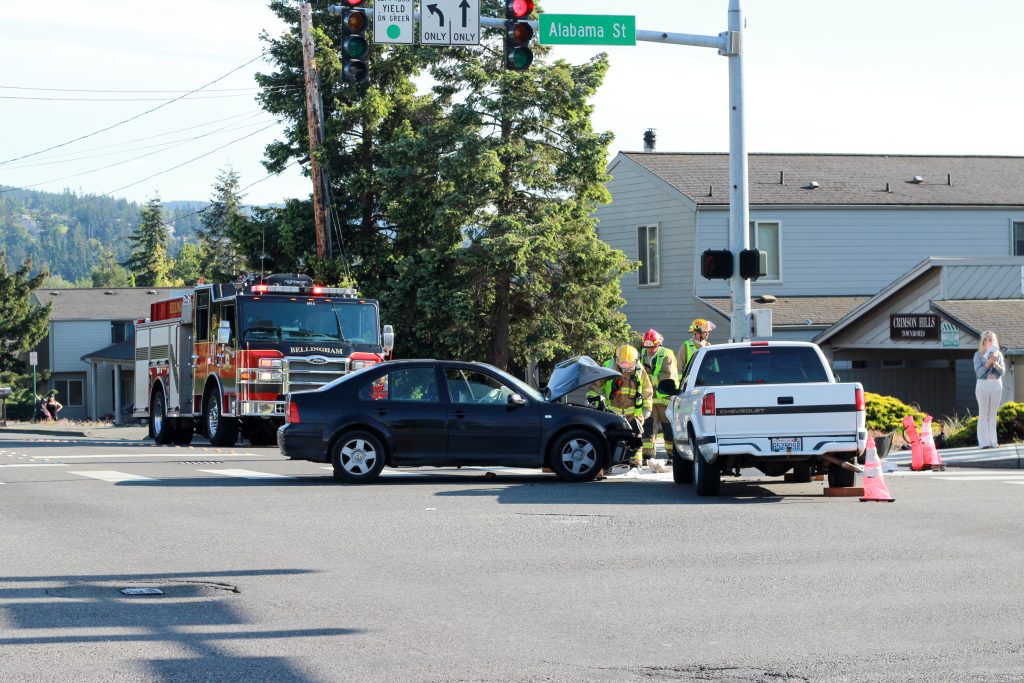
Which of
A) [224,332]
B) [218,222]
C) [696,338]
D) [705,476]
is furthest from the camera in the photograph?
[218,222]

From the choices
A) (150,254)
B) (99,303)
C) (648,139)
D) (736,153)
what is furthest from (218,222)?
(736,153)

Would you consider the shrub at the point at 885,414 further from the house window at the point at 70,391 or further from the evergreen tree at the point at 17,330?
the house window at the point at 70,391

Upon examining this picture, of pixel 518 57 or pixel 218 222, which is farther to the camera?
pixel 218 222

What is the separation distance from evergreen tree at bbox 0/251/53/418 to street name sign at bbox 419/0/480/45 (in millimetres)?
56800

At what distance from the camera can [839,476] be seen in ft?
52.9

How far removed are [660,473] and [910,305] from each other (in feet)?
40.8

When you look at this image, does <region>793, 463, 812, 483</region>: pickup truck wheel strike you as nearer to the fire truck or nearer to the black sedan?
the black sedan

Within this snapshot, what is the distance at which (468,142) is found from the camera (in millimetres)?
32062

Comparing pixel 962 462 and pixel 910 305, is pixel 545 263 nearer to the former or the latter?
pixel 910 305

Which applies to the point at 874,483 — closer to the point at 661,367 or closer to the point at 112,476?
the point at 661,367

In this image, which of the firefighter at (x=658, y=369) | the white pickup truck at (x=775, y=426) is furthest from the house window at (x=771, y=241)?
the white pickup truck at (x=775, y=426)

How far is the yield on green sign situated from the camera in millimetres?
18812

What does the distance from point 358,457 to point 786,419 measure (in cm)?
549

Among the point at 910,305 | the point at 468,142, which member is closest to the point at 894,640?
the point at 910,305
